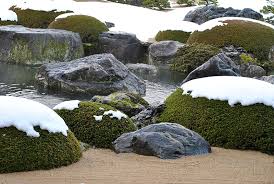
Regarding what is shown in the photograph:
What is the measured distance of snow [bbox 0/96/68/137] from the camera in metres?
7.15

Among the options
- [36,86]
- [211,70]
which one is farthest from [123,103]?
[36,86]

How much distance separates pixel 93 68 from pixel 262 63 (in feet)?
29.0

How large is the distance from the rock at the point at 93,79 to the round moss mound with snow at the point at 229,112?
222 inches

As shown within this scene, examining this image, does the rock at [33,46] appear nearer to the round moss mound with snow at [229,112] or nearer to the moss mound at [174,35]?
the moss mound at [174,35]

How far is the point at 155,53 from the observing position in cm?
2259

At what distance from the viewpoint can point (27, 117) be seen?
23.8 feet

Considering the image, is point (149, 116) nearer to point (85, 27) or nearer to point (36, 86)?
point (36, 86)

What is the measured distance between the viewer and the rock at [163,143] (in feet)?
25.5

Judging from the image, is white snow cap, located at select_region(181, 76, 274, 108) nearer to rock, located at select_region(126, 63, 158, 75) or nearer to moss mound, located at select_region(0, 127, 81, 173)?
moss mound, located at select_region(0, 127, 81, 173)

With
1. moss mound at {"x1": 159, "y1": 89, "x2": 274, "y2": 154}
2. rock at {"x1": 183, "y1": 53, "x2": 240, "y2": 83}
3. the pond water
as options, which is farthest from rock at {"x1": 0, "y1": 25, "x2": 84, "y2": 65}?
moss mound at {"x1": 159, "y1": 89, "x2": 274, "y2": 154}

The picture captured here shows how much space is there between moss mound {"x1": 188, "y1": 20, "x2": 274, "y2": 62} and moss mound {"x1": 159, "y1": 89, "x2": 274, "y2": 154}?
13264mm

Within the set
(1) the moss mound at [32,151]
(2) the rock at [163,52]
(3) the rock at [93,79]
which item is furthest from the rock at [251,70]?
(1) the moss mound at [32,151]

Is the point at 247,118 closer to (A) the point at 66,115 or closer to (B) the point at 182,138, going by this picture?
(B) the point at 182,138

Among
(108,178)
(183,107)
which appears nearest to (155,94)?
(183,107)
